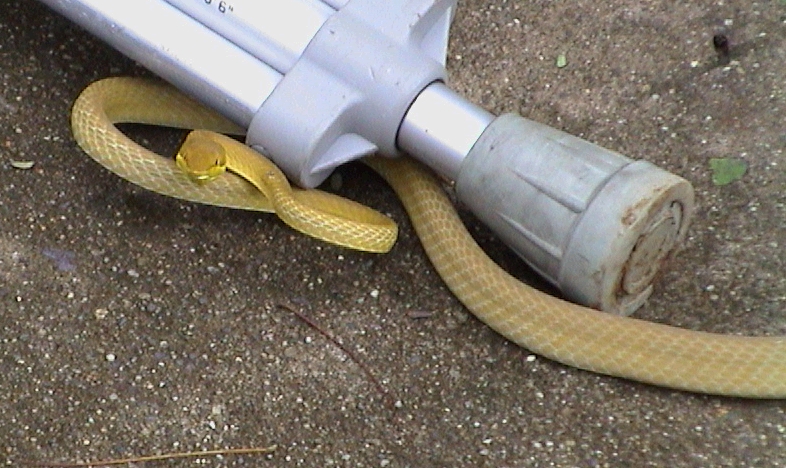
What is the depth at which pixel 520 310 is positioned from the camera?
2.29 meters

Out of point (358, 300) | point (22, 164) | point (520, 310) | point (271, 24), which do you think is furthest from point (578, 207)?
point (22, 164)

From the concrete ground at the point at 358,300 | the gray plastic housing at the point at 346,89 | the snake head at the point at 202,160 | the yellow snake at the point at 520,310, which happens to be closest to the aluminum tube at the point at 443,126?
the gray plastic housing at the point at 346,89

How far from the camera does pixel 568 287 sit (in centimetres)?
231

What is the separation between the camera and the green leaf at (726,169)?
8.58 ft

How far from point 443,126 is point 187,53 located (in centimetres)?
66

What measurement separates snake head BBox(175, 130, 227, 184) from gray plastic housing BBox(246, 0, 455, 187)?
9 centimetres

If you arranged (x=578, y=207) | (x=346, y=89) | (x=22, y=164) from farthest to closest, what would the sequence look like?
(x=22, y=164)
(x=346, y=89)
(x=578, y=207)

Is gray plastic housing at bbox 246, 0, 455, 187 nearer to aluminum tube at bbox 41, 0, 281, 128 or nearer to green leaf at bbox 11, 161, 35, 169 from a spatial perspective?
aluminum tube at bbox 41, 0, 281, 128

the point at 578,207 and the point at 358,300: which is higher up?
the point at 578,207

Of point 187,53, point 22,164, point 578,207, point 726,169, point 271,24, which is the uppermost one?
point 726,169

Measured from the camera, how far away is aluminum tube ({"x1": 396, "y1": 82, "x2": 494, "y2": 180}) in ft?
7.91

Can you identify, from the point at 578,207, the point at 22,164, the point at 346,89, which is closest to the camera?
the point at 578,207

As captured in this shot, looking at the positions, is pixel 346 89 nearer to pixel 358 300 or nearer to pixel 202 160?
pixel 202 160

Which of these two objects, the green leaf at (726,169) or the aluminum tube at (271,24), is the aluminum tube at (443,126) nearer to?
the aluminum tube at (271,24)
